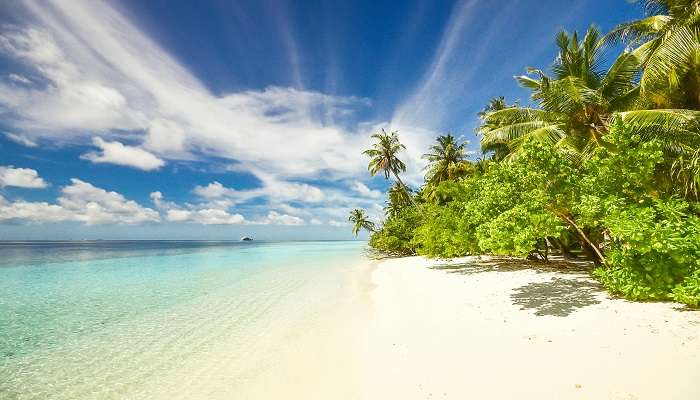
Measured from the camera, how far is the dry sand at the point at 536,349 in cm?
406

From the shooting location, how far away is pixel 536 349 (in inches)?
206

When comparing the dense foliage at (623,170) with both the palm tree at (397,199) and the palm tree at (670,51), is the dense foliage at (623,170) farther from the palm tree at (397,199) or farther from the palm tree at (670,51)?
the palm tree at (397,199)

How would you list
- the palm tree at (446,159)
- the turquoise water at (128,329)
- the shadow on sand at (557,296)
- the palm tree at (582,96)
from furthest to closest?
1. the palm tree at (446,159)
2. the palm tree at (582,96)
3. the shadow on sand at (557,296)
4. the turquoise water at (128,329)

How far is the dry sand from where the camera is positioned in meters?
4.06

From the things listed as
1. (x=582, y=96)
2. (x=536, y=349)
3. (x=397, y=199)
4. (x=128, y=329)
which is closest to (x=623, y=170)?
(x=536, y=349)

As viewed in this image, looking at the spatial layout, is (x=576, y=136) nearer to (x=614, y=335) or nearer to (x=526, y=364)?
(x=614, y=335)

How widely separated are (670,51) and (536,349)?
8627 mm

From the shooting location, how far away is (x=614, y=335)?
5391 millimetres

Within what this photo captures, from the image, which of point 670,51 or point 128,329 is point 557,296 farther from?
point 128,329

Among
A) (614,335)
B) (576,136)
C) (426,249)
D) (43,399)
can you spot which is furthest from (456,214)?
(43,399)

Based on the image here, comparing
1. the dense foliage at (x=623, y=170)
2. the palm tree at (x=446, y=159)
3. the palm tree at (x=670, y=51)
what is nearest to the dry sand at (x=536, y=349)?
the dense foliage at (x=623, y=170)

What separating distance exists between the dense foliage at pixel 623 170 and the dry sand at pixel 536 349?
107cm

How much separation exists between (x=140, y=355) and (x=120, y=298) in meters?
9.01

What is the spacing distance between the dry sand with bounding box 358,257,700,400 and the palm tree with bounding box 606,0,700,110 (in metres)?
6.11
